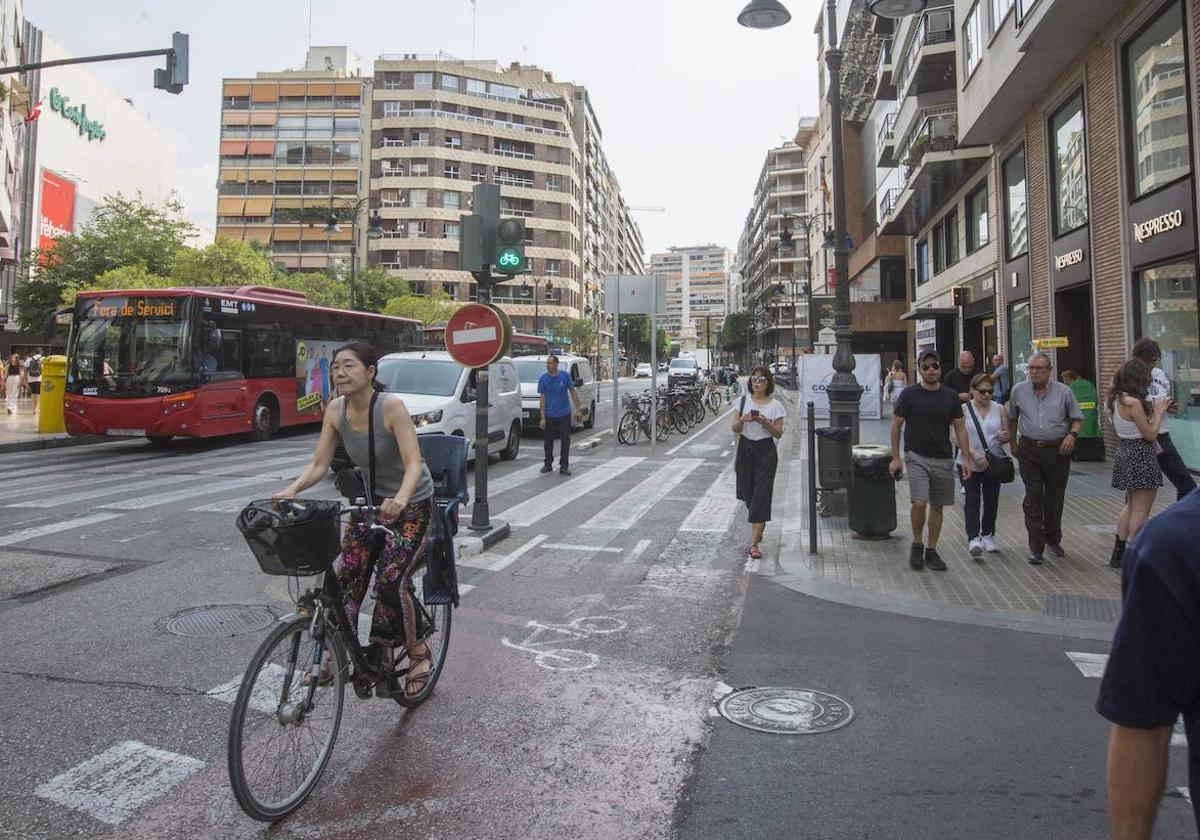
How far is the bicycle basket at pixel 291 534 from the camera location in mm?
2926

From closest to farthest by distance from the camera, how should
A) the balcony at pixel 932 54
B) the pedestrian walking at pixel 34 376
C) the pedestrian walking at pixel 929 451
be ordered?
1. the pedestrian walking at pixel 929 451
2. the balcony at pixel 932 54
3. the pedestrian walking at pixel 34 376

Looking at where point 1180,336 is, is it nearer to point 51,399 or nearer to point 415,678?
point 415,678

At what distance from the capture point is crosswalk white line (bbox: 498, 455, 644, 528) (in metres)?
9.49

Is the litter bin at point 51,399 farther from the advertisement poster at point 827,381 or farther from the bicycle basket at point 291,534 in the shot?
the bicycle basket at point 291,534

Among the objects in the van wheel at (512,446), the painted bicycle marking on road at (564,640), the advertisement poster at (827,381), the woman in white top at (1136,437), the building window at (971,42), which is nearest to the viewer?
the painted bicycle marking on road at (564,640)

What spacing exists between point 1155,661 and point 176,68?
48.6 feet

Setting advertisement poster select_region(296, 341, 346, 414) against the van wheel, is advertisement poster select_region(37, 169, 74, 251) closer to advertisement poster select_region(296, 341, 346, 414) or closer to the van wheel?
advertisement poster select_region(296, 341, 346, 414)

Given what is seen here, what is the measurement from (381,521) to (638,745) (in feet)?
4.72

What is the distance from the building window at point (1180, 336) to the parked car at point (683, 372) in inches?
944

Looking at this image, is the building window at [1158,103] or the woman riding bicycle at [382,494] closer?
the woman riding bicycle at [382,494]

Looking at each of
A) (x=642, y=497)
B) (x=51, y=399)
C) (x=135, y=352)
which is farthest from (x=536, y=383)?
(x=51, y=399)

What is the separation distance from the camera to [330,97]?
75.2 metres

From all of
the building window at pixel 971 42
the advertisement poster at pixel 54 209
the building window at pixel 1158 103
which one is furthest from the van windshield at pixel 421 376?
the advertisement poster at pixel 54 209

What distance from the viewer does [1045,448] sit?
24.1ft
